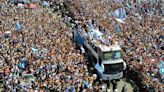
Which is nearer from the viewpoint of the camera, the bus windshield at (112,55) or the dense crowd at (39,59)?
the dense crowd at (39,59)

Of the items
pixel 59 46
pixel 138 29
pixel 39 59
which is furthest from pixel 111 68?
pixel 138 29

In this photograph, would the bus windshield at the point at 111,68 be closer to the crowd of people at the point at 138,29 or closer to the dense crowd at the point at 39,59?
the dense crowd at the point at 39,59

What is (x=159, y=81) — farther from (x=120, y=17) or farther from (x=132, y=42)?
(x=120, y=17)

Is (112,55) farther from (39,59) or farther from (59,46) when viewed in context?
(39,59)

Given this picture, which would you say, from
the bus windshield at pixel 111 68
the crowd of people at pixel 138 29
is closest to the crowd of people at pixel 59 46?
the crowd of people at pixel 138 29

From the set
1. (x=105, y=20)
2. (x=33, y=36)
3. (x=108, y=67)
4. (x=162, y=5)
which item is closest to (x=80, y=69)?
(x=108, y=67)

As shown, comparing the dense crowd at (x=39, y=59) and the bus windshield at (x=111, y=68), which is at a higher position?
the dense crowd at (x=39, y=59)

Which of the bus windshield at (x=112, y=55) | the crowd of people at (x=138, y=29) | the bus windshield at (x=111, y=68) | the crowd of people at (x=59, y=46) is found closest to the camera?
the crowd of people at (x=59, y=46)

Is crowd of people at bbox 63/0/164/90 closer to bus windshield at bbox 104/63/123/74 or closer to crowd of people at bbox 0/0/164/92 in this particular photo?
crowd of people at bbox 0/0/164/92

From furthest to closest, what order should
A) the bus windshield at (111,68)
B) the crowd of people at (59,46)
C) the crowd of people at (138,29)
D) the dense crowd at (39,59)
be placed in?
1. the bus windshield at (111,68)
2. the crowd of people at (138,29)
3. the crowd of people at (59,46)
4. the dense crowd at (39,59)
